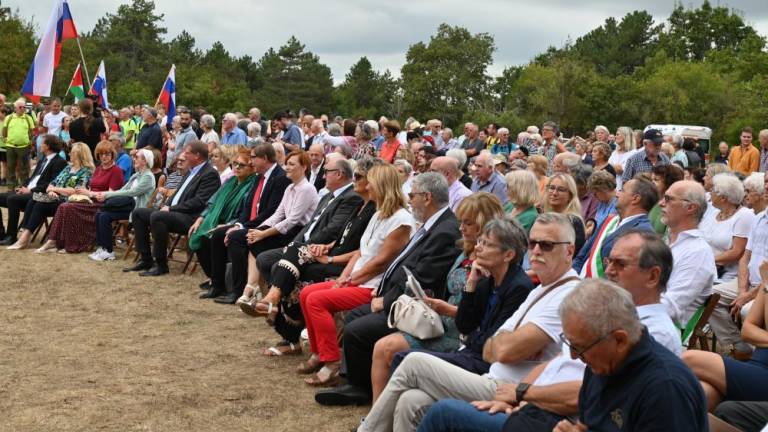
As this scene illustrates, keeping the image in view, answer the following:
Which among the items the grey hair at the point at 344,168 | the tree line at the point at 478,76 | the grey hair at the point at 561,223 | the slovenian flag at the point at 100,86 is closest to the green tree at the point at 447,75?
the tree line at the point at 478,76

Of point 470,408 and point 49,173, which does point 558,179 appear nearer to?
point 470,408

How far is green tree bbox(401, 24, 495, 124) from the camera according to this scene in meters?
65.4

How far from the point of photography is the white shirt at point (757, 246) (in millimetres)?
5812

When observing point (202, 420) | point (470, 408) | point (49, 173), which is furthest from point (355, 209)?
point (49, 173)

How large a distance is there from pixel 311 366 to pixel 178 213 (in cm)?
418

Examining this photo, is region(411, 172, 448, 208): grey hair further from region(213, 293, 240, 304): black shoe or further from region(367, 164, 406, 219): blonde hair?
region(213, 293, 240, 304): black shoe

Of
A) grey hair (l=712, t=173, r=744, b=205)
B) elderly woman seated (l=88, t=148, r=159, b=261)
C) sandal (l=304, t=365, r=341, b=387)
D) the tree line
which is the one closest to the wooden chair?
grey hair (l=712, t=173, r=744, b=205)

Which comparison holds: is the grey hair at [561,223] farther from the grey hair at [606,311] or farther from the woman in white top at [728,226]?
the woman in white top at [728,226]

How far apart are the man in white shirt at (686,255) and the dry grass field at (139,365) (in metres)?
1.94

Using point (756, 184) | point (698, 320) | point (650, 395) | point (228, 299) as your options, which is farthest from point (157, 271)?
point (650, 395)

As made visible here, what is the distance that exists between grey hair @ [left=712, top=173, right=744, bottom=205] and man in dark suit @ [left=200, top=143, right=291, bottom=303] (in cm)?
399

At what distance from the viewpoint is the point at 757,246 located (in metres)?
5.87

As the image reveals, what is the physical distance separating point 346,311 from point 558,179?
1.73 m

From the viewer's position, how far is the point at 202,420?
17.3 ft
